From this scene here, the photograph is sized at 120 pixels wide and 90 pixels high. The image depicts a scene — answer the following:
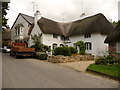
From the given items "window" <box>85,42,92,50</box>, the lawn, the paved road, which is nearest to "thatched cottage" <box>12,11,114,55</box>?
"window" <box>85,42,92,50</box>

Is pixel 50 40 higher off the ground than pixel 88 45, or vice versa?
pixel 50 40

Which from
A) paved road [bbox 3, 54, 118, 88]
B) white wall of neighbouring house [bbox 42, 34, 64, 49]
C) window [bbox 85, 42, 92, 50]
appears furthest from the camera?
white wall of neighbouring house [bbox 42, 34, 64, 49]

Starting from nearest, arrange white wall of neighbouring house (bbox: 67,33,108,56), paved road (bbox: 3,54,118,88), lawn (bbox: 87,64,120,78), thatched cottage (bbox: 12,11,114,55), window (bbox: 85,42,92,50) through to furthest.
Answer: paved road (bbox: 3,54,118,88), lawn (bbox: 87,64,120,78), white wall of neighbouring house (bbox: 67,33,108,56), thatched cottage (bbox: 12,11,114,55), window (bbox: 85,42,92,50)

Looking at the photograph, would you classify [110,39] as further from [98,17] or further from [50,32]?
[50,32]

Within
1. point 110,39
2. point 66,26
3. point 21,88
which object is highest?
point 66,26

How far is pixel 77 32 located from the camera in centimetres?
2273

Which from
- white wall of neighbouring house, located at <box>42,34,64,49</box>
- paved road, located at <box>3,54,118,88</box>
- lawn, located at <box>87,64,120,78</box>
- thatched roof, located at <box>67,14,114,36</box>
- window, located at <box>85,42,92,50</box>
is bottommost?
paved road, located at <box>3,54,118,88</box>

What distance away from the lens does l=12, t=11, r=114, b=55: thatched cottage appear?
65.2ft

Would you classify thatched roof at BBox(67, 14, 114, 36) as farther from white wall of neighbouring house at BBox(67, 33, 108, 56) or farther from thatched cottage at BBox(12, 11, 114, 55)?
white wall of neighbouring house at BBox(67, 33, 108, 56)

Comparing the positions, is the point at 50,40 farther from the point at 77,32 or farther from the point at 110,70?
the point at 110,70

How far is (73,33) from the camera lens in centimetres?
2344

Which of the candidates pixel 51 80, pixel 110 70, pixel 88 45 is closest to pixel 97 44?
pixel 88 45

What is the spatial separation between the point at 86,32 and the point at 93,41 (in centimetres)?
215

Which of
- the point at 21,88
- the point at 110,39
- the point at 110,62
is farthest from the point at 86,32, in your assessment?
the point at 21,88
